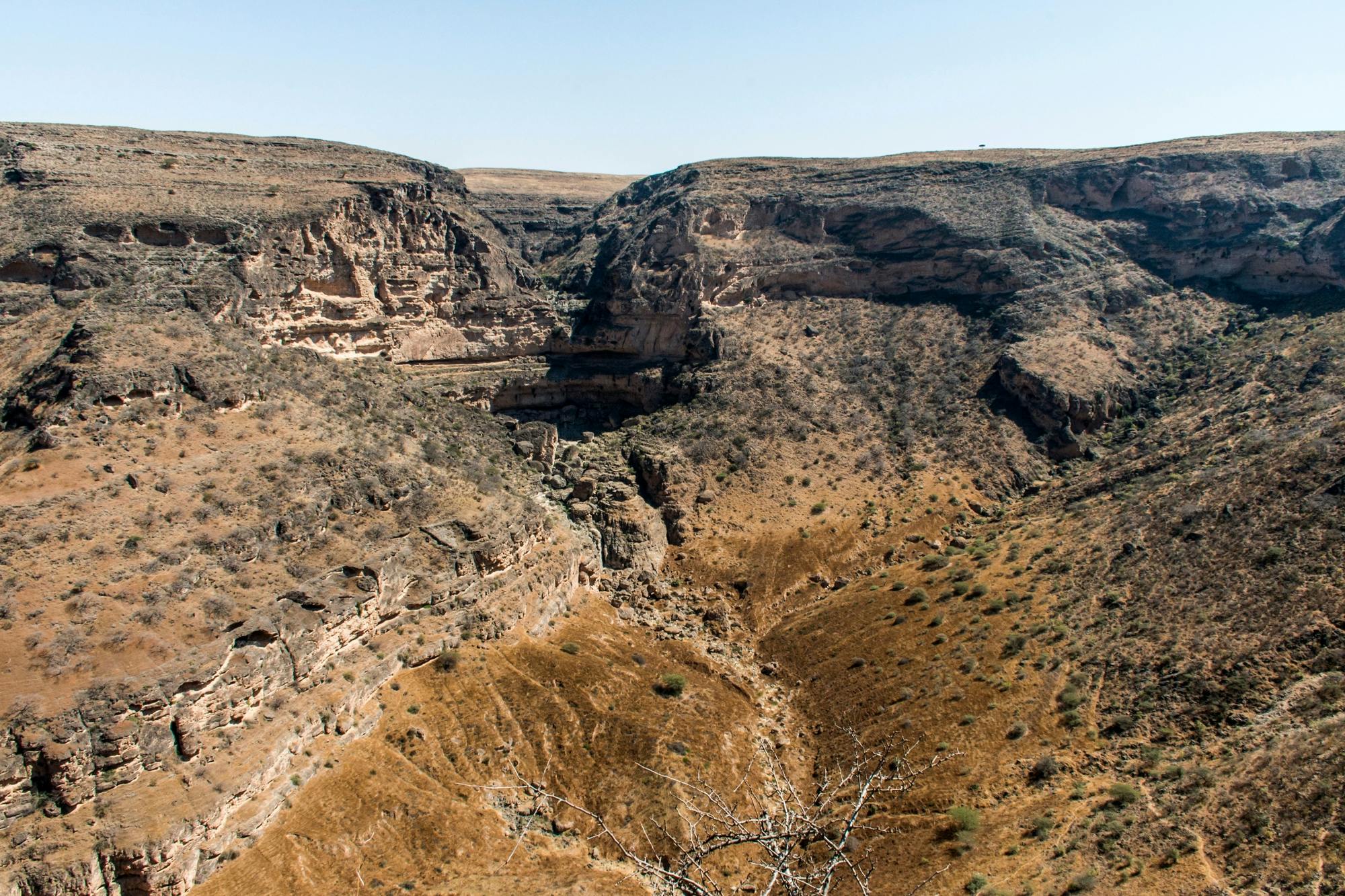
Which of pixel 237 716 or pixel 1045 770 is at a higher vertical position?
pixel 237 716

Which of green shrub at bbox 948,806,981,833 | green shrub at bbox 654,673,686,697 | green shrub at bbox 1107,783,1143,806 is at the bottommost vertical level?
green shrub at bbox 948,806,981,833

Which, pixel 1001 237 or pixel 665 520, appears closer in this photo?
pixel 665 520

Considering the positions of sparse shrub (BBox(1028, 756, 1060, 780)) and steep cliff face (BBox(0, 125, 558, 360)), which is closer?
sparse shrub (BBox(1028, 756, 1060, 780))

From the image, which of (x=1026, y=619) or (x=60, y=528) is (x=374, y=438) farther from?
(x=1026, y=619)

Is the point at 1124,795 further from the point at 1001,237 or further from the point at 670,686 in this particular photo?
the point at 1001,237

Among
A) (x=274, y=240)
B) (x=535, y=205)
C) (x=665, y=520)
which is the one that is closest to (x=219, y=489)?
(x=274, y=240)

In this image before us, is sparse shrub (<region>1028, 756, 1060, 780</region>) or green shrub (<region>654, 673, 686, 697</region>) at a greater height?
sparse shrub (<region>1028, 756, 1060, 780</region>)

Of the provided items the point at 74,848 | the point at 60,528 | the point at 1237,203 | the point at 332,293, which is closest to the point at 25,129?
the point at 332,293

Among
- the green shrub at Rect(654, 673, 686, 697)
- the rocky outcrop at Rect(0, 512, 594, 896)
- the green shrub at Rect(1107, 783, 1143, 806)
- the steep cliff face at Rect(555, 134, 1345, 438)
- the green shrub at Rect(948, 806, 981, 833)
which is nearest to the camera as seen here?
the rocky outcrop at Rect(0, 512, 594, 896)

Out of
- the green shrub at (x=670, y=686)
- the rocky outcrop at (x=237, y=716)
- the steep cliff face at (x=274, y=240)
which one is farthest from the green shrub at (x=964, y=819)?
the steep cliff face at (x=274, y=240)

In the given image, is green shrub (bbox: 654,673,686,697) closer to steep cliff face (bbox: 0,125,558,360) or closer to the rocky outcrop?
the rocky outcrop

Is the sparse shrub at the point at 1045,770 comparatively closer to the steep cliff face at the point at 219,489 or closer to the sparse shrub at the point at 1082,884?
the sparse shrub at the point at 1082,884

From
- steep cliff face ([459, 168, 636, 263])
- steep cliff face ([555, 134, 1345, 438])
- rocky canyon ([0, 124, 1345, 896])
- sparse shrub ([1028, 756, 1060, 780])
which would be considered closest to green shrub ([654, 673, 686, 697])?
rocky canyon ([0, 124, 1345, 896])
